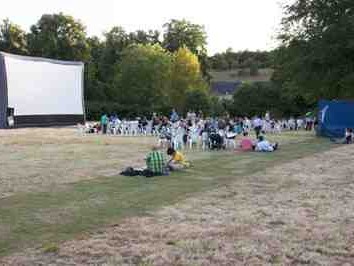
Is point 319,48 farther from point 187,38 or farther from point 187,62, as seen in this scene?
point 187,38

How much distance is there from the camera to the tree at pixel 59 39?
76125 millimetres

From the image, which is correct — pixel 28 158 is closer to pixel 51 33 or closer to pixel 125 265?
pixel 125 265

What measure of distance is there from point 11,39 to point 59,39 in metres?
5.89

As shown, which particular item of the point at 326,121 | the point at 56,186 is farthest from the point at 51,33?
the point at 56,186

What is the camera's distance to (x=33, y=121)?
48.2 metres

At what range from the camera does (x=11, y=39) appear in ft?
255

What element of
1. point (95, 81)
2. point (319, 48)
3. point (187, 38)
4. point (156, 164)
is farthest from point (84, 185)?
point (187, 38)

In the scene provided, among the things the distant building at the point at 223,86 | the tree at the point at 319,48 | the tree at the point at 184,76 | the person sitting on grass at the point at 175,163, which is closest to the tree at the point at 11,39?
the tree at the point at 184,76

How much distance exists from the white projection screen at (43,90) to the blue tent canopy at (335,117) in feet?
73.4

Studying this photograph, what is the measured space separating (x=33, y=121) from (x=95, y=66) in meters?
33.4

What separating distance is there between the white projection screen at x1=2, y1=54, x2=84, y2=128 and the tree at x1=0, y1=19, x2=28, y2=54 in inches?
994

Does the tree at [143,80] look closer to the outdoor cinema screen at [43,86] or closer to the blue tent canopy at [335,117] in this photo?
the outdoor cinema screen at [43,86]

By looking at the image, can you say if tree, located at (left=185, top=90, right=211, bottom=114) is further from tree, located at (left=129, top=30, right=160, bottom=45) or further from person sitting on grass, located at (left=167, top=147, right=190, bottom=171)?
Result: person sitting on grass, located at (left=167, top=147, right=190, bottom=171)

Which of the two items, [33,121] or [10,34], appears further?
[10,34]
